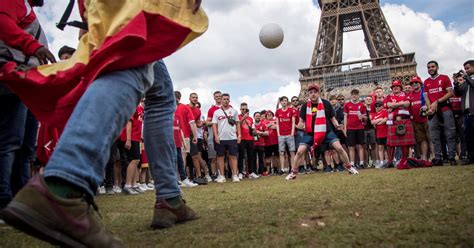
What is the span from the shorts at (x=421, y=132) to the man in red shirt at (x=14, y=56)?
8573 millimetres

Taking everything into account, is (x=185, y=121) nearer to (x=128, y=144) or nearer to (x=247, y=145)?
(x=128, y=144)

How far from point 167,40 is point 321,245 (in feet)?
3.75

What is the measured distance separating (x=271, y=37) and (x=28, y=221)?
25.7 feet

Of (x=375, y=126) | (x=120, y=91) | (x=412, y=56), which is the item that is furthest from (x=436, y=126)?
(x=412, y=56)

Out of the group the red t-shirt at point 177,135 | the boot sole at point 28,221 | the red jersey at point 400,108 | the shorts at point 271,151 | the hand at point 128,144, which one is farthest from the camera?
the shorts at point 271,151

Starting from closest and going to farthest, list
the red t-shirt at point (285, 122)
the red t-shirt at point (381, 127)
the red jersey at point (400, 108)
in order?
1. the red jersey at point (400, 108)
2. the red t-shirt at point (381, 127)
3. the red t-shirt at point (285, 122)

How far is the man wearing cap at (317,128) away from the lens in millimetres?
7566

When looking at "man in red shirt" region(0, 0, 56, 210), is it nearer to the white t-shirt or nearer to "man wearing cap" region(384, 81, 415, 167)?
the white t-shirt

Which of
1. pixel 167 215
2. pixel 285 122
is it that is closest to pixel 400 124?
pixel 285 122

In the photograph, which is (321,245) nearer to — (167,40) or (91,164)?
(91,164)

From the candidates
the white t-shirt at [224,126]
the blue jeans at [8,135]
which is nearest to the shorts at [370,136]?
the white t-shirt at [224,126]

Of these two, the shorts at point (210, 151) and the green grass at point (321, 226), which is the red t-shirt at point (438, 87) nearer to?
the shorts at point (210, 151)

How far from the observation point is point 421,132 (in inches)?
364

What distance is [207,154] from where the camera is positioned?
38.2ft
